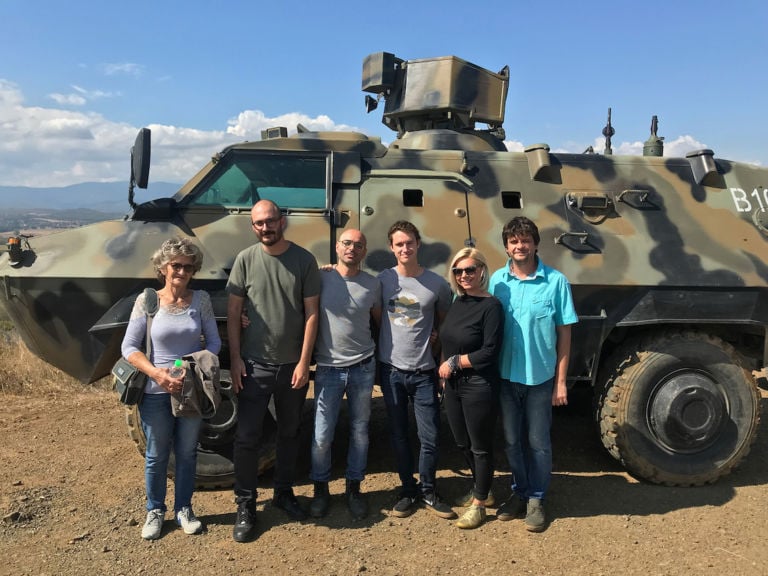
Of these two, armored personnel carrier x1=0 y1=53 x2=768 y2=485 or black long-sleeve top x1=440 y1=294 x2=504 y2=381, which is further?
armored personnel carrier x1=0 y1=53 x2=768 y2=485

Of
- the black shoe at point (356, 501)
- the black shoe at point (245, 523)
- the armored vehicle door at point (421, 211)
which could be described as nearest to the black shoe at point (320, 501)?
the black shoe at point (356, 501)

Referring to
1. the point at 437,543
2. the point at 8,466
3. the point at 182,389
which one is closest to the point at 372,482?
the point at 437,543

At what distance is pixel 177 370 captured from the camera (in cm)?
329

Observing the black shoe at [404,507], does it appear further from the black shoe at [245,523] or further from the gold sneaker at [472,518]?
the black shoe at [245,523]

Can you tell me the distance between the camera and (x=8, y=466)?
4.70m

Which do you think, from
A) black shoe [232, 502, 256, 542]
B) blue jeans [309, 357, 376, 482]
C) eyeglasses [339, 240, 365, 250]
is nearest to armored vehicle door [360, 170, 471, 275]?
eyeglasses [339, 240, 365, 250]

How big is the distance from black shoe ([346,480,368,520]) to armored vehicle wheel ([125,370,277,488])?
66 cm

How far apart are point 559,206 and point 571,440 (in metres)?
2.09

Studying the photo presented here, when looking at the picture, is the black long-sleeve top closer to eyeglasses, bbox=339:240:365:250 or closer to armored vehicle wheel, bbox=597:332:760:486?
eyeglasses, bbox=339:240:365:250

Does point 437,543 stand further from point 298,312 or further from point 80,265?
point 80,265

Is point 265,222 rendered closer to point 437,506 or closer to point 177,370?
point 177,370

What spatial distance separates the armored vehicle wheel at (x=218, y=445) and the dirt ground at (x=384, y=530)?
0.44 ft

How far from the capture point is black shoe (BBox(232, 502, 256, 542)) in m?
3.52

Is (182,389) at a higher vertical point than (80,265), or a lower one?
lower
